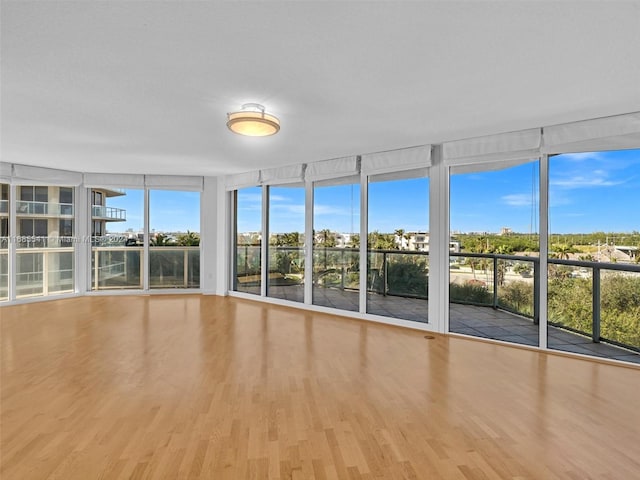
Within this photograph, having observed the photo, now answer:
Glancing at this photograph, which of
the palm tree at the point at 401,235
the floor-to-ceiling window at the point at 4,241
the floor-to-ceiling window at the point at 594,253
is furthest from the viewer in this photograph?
the floor-to-ceiling window at the point at 4,241

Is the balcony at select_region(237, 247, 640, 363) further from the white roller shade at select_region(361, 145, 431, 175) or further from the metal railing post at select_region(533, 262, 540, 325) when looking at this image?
the white roller shade at select_region(361, 145, 431, 175)

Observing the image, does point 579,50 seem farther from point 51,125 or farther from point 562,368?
point 51,125

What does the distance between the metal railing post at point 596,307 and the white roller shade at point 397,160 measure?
211 cm

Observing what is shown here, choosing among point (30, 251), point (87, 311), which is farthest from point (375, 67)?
A: point (30, 251)

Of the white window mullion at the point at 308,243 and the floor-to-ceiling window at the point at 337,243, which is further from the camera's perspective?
the white window mullion at the point at 308,243

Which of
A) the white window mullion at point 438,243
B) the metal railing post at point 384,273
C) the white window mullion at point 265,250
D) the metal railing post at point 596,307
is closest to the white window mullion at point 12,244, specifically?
the white window mullion at point 265,250

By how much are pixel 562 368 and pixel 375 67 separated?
3.07m

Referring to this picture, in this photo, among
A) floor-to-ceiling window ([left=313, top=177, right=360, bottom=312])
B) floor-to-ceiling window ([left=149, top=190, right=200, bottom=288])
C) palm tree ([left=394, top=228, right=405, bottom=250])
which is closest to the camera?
palm tree ([left=394, top=228, right=405, bottom=250])

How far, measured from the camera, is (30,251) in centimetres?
558

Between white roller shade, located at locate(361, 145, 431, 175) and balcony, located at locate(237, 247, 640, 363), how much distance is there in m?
1.15

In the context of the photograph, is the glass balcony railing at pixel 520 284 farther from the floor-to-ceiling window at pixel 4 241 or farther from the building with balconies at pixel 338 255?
the floor-to-ceiling window at pixel 4 241

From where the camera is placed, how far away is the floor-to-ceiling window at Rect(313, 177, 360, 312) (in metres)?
4.84

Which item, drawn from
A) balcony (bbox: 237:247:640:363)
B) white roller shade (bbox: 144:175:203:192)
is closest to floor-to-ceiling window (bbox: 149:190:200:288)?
white roller shade (bbox: 144:175:203:192)

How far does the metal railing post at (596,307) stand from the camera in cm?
334
